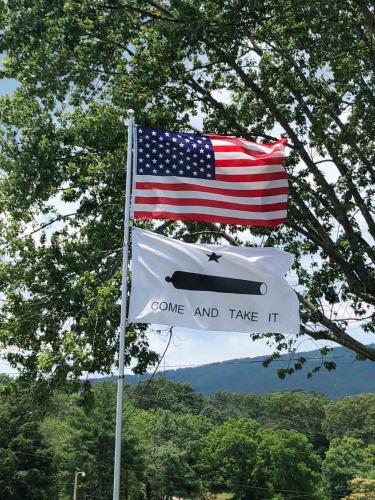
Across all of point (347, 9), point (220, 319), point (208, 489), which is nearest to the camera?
point (220, 319)

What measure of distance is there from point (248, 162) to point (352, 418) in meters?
118

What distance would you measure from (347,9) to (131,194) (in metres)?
8.42

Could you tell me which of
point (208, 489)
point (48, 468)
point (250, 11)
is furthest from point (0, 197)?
point (208, 489)

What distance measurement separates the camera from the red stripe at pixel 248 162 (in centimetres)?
912

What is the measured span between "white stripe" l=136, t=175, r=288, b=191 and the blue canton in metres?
0.05

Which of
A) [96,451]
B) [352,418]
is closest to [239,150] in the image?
[96,451]

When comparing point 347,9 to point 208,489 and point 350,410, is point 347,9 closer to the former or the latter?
point 208,489

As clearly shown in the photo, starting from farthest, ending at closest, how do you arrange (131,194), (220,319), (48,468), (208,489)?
(208,489) → (48,468) → (131,194) → (220,319)

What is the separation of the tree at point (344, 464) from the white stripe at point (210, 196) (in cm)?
7423

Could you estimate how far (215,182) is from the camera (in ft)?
29.8

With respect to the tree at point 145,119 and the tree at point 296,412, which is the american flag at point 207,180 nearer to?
the tree at point 145,119

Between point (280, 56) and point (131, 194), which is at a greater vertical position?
point (280, 56)

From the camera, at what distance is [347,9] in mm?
14641

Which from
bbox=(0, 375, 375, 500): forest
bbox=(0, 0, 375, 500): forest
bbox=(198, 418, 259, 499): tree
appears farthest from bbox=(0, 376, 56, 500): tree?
bbox=(0, 0, 375, 500): forest
